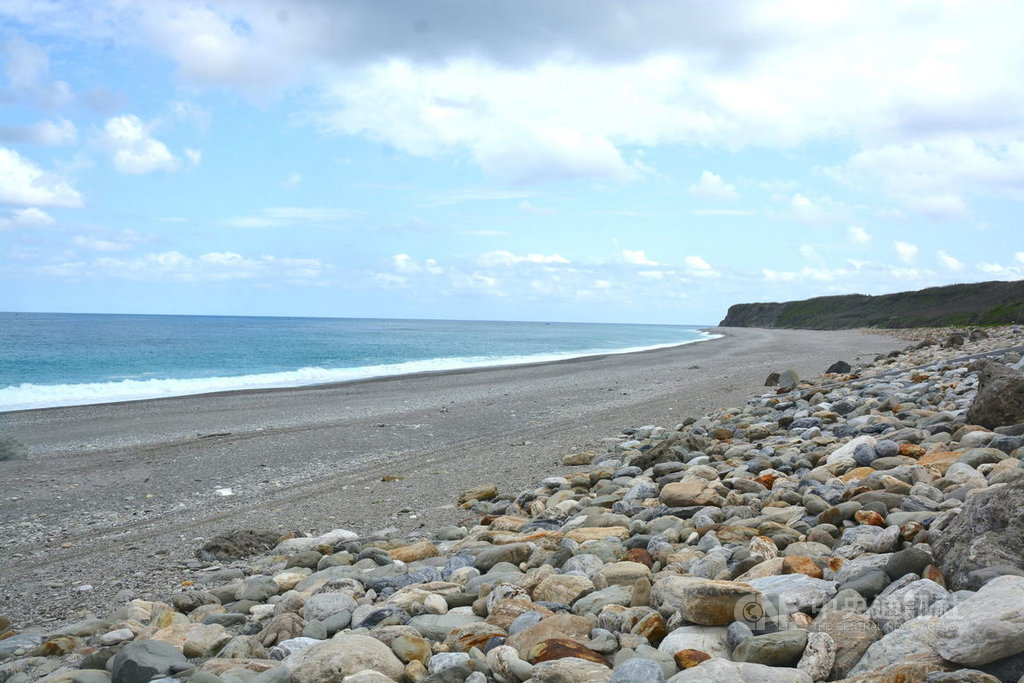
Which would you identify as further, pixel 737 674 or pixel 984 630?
pixel 737 674

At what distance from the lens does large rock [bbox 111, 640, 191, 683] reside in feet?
11.8

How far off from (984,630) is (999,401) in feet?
16.4

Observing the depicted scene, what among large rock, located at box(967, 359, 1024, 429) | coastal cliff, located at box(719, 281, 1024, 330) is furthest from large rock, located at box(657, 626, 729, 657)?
coastal cliff, located at box(719, 281, 1024, 330)

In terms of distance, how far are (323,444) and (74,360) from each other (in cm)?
3697

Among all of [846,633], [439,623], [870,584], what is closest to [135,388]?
[439,623]

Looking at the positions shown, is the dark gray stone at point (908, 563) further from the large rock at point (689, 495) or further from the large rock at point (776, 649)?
the large rock at point (689, 495)

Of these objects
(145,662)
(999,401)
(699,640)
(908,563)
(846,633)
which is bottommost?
(145,662)

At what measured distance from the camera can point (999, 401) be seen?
6742 millimetres

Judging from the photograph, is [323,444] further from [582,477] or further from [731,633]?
[731,633]

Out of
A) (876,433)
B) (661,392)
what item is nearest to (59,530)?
(876,433)

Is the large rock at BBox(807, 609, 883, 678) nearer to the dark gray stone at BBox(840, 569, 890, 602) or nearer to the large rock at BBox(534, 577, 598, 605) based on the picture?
the dark gray stone at BBox(840, 569, 890, 602)

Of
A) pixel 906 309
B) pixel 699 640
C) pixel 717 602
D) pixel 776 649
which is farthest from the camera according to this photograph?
pixel 906 309

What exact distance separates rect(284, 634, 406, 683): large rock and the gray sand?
2.86 m

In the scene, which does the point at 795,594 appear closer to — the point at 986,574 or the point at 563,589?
the point at 986,574
